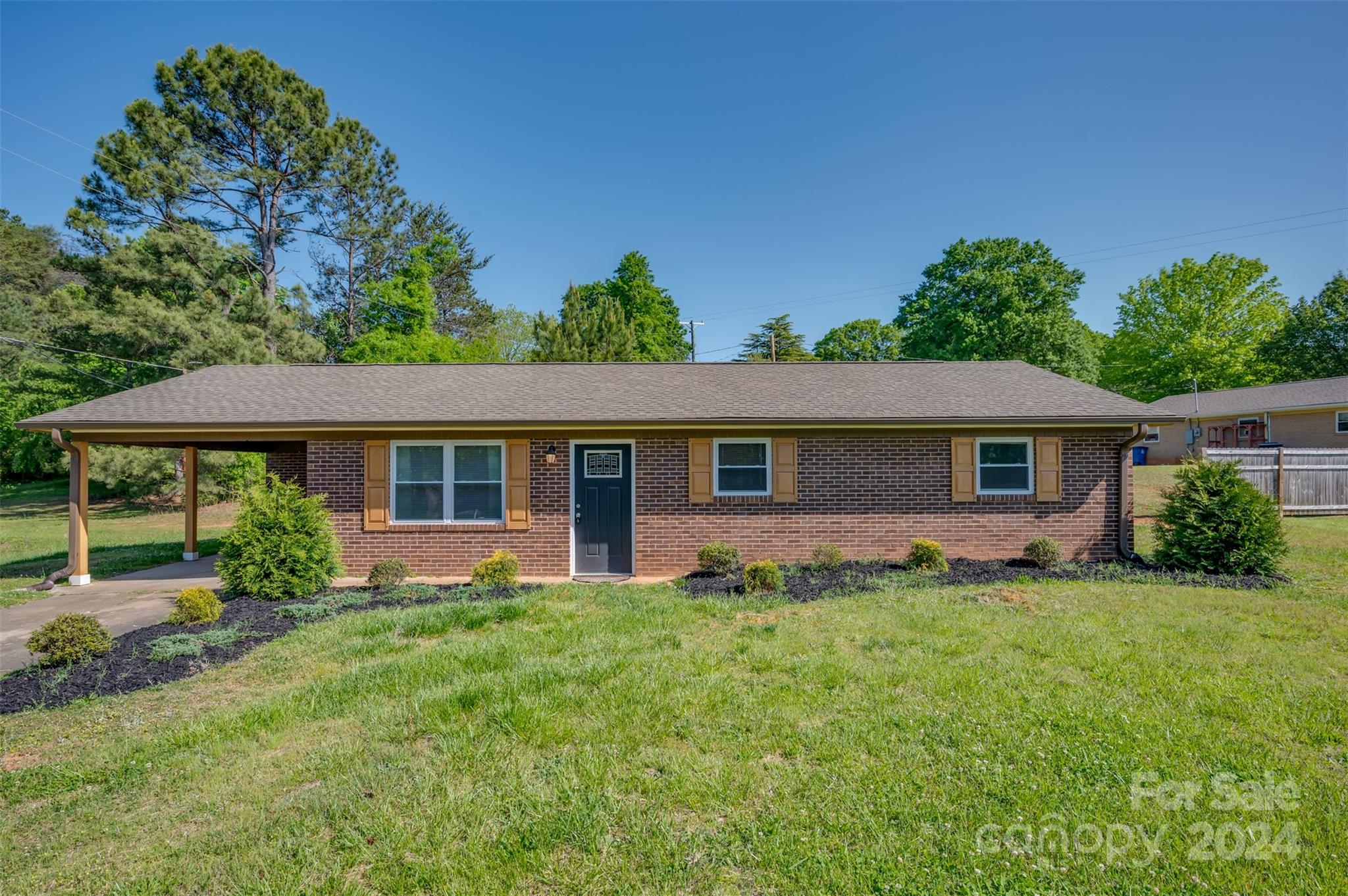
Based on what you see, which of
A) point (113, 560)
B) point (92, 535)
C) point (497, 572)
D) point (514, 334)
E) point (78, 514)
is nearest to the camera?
point (497, 572)

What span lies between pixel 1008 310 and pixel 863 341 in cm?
1489

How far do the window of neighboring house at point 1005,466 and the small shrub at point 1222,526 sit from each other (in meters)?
1.99

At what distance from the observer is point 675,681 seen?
4840mm

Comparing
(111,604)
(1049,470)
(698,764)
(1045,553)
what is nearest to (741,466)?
(1045,553)

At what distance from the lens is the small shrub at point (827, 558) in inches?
369

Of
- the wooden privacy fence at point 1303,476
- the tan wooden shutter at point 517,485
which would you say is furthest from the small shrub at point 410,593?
the wooden privacy fence at point 1303,476

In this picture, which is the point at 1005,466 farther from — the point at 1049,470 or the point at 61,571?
the point at 61,571

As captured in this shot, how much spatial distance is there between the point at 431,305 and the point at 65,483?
2079cm

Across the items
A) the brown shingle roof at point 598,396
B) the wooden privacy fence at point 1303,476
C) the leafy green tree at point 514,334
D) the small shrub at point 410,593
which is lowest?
the small shrub at point 410,593

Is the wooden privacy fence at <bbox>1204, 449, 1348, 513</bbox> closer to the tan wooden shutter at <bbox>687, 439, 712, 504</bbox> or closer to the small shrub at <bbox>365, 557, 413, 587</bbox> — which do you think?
the tan wooden shutter at <bbox>687, 439, 712, 504</bbox>

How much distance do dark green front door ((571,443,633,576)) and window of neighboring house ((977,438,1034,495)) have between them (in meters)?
6.05

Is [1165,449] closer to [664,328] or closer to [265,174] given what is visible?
[664,328]

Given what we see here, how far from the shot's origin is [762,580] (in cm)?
812

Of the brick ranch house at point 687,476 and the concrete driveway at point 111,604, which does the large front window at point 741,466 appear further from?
the concrete driveway at point 111,604
